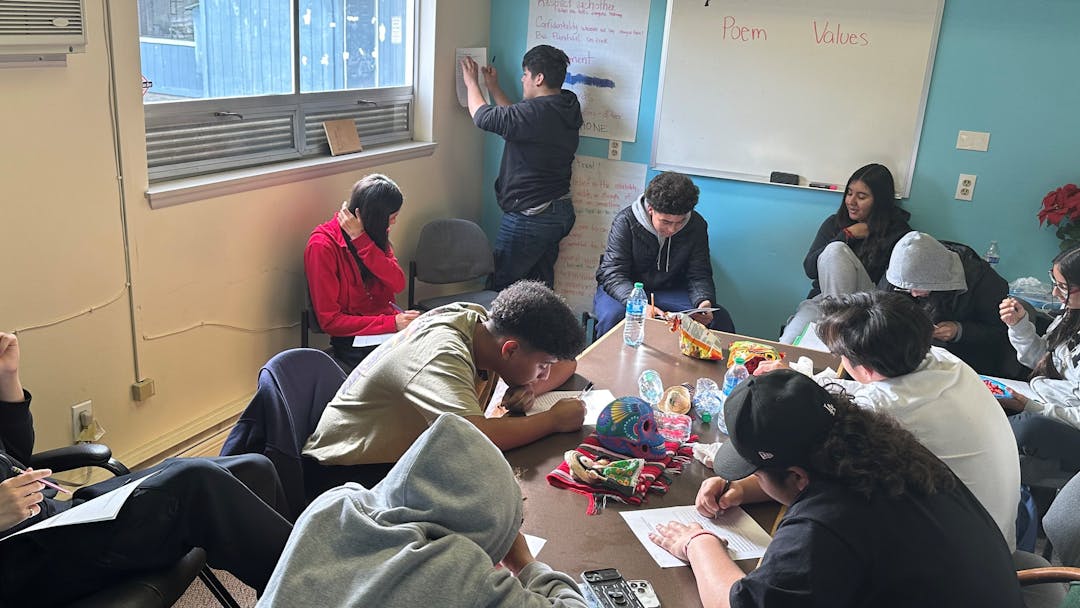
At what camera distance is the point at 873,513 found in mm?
1365

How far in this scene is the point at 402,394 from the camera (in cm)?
199

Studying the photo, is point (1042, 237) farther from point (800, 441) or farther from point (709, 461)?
point (800, 441)

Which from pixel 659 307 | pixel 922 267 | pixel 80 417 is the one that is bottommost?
pixel 80 417

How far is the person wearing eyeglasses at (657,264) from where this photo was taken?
3.91 meters

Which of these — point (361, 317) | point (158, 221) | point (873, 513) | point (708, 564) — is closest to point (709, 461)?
point (708, 564)

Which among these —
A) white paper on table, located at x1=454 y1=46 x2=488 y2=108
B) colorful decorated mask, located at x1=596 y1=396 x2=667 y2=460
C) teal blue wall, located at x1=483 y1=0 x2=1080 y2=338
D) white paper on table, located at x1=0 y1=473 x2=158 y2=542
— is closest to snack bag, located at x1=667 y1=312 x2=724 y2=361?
colorful decorated mask, located at x1=596 y1=396 x2=667 y2=460

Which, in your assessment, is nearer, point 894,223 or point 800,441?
point 800,441

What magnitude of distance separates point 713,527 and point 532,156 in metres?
2.97

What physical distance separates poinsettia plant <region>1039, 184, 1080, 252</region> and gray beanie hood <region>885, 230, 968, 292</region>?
1.04 meters

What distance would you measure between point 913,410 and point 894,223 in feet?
7.46

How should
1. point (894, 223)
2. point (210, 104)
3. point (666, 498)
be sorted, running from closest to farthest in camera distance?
point (666, 498), point (210, 104), point (894, 223)

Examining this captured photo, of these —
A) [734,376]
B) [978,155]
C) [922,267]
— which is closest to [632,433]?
[734,376]

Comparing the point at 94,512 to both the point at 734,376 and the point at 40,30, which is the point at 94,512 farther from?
the point at 734,376

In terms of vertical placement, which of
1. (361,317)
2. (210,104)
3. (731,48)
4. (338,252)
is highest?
(731,48)
